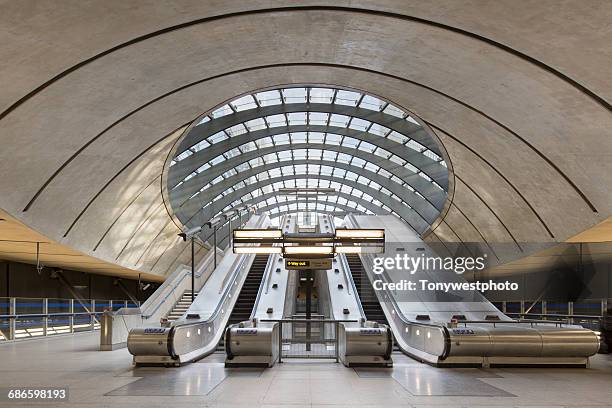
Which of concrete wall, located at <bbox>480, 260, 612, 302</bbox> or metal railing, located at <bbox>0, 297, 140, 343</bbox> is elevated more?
concrete wall, located at <bbox>480, 260, 612, 302</bbox>

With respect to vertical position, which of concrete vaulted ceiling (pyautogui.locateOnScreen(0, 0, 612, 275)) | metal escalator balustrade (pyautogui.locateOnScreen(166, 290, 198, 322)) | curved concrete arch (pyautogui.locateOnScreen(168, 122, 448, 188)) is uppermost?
curved concrete arch (pyautogui.locateOnScreen(168, 122, 448, 188))

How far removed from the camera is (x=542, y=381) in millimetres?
11758

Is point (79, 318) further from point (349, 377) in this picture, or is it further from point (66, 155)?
A: point (349, 377)

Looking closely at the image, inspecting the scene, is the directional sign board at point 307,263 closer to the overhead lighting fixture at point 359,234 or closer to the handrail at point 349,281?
the overhead lighting fixture at point 359,234

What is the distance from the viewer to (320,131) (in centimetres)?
3831

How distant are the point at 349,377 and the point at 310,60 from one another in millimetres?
9244

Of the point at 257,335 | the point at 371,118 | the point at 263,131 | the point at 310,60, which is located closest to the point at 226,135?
the point at 263,131

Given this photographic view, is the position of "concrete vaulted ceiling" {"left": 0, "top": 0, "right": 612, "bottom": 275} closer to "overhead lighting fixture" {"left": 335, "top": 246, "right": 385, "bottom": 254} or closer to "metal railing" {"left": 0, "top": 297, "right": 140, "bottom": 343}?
"metal railing" {"left": 0, "top": 297, "right": 140, "bottom": 343}

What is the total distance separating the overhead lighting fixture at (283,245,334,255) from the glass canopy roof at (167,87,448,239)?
10.4 m

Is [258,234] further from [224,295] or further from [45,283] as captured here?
[45,283]

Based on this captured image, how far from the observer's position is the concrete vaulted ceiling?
37.7 feet

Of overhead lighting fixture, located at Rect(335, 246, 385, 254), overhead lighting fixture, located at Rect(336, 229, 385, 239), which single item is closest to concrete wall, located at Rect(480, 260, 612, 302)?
overhead lighting fixture, located at Rect(335, 246, 385, 254)

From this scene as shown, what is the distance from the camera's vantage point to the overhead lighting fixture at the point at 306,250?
17.2m

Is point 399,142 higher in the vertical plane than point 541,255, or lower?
higher
